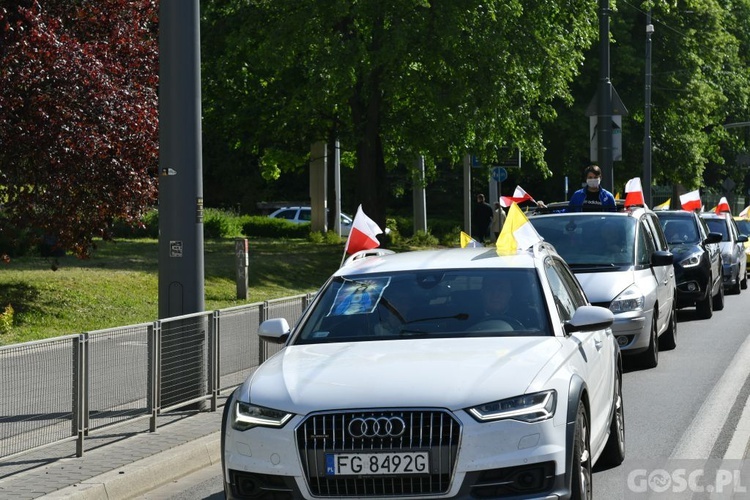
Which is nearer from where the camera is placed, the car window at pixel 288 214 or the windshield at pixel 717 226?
the windshield at pixel 717 226

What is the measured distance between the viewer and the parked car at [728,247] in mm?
25641

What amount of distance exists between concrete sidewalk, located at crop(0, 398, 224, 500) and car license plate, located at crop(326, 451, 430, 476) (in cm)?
213

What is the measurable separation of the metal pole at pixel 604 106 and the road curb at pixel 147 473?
17.9m

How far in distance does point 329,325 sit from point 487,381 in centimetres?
160

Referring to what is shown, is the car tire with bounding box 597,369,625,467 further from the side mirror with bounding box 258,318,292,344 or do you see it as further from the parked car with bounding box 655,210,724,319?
the parked car with bounding box 655,210,724,319

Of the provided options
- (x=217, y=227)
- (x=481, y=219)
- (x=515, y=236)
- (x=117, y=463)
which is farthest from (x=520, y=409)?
(x=217, y=227)

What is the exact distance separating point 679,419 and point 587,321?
362 centimetres

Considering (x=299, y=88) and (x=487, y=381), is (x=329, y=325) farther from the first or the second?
(x=299, y=88)

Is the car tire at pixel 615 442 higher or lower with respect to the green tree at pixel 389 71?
lower

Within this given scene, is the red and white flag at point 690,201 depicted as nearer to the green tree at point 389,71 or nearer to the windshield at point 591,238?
the green tree at point 389,71

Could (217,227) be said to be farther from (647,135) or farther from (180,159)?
(180,159)

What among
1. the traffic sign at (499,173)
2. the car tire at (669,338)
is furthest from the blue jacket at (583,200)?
the traffic sign at (499,173)

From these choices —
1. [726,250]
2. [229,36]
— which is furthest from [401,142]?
[726,250]

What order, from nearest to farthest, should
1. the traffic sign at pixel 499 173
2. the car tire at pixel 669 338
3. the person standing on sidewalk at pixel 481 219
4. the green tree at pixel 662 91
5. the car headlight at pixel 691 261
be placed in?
the car tire at pixel 669 338 → the car headlight at pixel 691 261 → the traffic sign at pixel 499 173 → the person standing on sidewalk at pixel 481 219 → the green tree at pixel 662 91
